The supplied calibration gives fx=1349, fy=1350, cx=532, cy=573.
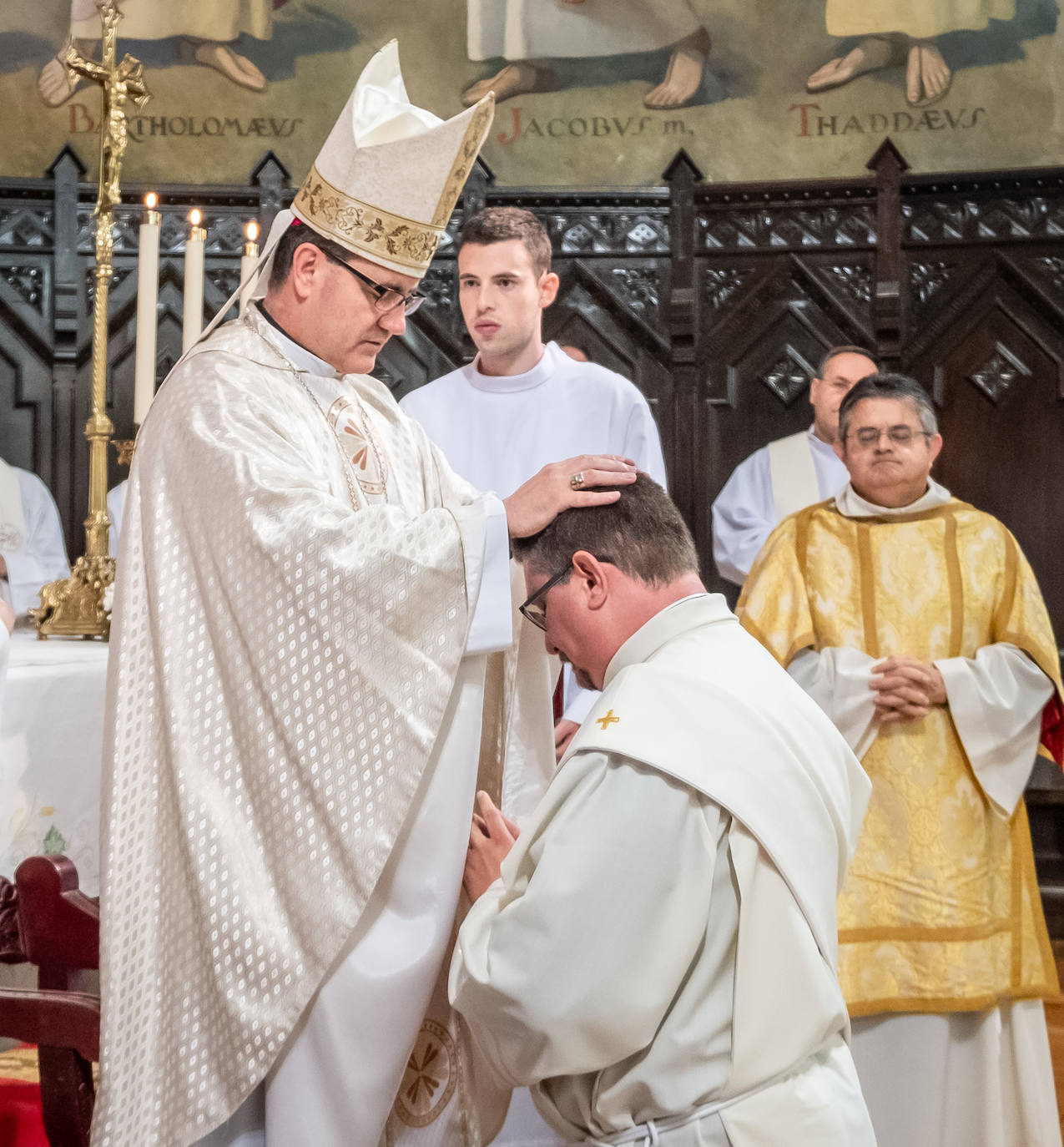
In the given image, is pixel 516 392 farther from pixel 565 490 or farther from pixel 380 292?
pixel 565 490

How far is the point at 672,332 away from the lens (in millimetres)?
7180

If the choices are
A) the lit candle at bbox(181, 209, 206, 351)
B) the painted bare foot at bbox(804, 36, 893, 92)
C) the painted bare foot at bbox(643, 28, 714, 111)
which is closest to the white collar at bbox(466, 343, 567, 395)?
the lit candle at bbox(181, 209, 206, 351)

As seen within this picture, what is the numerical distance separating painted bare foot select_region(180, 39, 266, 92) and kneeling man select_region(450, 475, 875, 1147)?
682 centimetres

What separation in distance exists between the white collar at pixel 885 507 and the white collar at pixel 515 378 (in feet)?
3.92

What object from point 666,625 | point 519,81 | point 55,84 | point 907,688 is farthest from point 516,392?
point 55,84

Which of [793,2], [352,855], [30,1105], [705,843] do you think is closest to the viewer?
[705,843]

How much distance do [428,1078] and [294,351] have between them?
1.33 m

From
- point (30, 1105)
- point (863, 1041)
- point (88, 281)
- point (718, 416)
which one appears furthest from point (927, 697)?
point (88, 281)

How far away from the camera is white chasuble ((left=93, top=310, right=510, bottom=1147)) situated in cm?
203

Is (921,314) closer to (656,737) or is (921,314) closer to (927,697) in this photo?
(927,697)

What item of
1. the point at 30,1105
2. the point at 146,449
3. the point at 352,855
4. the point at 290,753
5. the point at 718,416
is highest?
the point at 718,416

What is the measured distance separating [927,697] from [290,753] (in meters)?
2.23

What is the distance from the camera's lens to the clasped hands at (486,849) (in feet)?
6.97

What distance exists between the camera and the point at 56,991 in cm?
194
